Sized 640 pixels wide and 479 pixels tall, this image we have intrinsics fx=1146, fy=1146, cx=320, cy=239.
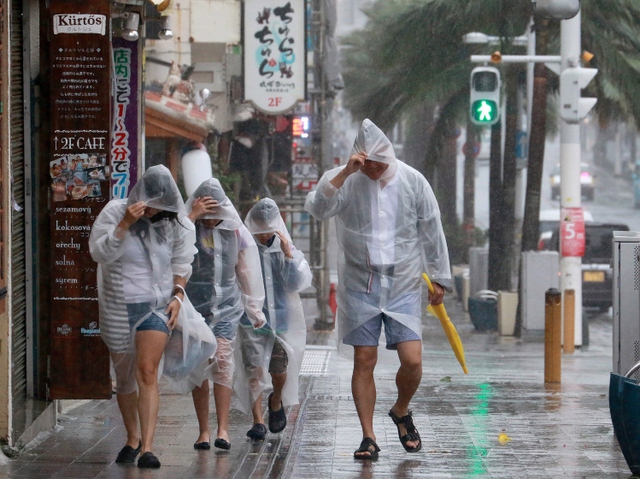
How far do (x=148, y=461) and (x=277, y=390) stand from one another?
161 cm

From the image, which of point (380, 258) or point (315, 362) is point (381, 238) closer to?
point (380, 258)

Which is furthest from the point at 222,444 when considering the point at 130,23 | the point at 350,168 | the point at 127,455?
the point at 130,23

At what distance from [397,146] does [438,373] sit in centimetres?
3788

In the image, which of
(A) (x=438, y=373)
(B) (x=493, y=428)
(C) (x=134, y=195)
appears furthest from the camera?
(A) (x=438, y=373)

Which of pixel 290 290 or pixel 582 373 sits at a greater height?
pixel 290 290

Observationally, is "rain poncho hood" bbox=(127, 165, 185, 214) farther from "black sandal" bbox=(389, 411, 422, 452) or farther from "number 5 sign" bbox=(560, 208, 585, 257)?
"number 5 sign" bbox=(560, 208, 585, 257)

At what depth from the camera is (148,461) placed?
20.9 ft

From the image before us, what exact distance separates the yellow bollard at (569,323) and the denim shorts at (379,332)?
8.05m

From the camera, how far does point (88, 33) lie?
7316mm

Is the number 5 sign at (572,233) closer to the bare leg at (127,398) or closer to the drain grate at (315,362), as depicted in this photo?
the drain grate at (315,362)

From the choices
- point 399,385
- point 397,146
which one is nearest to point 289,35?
point 399,385

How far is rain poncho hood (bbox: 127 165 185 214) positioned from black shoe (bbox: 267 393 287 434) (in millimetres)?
1921

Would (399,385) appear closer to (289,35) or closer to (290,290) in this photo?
(290,290)

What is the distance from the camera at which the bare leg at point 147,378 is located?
643 cm
